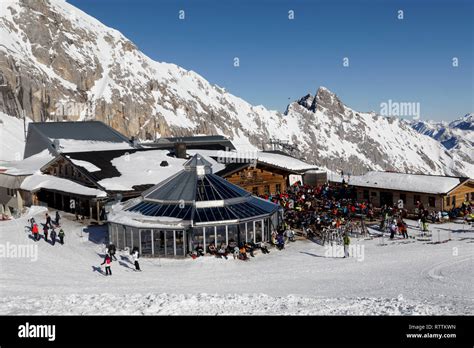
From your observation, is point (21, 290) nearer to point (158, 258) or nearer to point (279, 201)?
point (158, 258)

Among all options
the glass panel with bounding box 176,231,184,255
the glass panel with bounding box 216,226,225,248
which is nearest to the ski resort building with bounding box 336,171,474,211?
the glass panel with bounding box 216,226,225,248

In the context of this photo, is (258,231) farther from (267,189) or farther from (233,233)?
(267,189)

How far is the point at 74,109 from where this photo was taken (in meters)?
143

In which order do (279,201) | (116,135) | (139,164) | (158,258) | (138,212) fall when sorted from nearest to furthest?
(158,258), (138,212), (279,201), (139,164), (116,135)

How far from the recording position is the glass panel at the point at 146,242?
84.8 ft

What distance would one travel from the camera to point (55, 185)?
3978 centimetres

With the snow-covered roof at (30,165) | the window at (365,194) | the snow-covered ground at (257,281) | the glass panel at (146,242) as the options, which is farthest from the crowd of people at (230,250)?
the snow-covered roof at (30,165)

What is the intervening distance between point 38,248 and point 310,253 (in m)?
15.0

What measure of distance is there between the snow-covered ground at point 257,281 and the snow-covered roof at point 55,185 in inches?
247

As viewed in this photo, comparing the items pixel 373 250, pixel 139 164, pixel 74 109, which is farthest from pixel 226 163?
pixel 74 109

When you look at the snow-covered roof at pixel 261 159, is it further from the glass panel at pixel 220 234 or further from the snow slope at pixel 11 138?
the snow slope at pixel 11 138

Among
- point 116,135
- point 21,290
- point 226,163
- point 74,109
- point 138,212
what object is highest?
point 74,109

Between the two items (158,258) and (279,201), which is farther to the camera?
(279,201)

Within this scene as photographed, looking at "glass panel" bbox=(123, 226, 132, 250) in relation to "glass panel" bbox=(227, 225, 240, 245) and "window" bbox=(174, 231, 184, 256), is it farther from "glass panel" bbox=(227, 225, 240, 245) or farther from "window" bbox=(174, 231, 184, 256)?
"glass panel" bbox=(227, 225, 240, 245)
